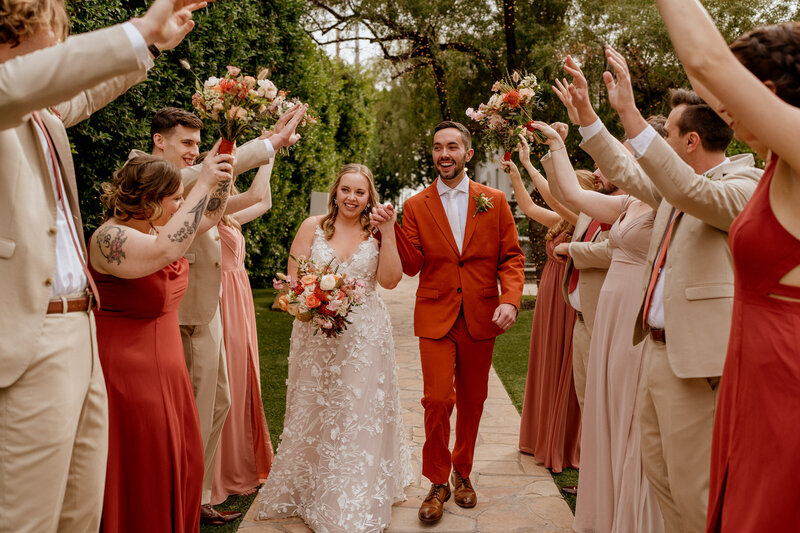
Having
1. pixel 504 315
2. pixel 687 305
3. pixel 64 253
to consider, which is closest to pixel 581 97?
pixel 687 305

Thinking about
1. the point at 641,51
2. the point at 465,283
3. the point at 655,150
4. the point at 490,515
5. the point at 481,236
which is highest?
the point at 641,51

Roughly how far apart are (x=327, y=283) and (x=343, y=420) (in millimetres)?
968

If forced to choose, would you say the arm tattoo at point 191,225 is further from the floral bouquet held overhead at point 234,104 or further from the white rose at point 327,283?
the white rose at point 327,283

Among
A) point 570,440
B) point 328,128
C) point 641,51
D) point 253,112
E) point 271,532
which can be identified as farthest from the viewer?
point 328,128

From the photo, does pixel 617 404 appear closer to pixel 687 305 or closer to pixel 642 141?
pixel 687 305

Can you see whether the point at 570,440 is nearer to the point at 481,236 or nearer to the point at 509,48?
the point at 481,236

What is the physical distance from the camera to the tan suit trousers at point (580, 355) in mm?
5053

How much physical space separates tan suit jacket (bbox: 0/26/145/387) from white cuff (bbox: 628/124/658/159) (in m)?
1.87

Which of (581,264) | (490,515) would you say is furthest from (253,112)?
(490,515)

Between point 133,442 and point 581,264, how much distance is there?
3274 mm

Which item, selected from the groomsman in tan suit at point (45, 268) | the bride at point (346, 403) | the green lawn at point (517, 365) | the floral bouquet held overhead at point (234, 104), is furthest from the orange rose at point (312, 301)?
the green lawn at point (517, 365)

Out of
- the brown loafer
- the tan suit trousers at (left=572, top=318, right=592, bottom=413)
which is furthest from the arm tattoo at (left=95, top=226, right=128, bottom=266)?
the tan suit trousers at (left=572, top=318, right=592, bottom=413)

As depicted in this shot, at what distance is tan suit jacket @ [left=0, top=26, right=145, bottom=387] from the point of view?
1833mm

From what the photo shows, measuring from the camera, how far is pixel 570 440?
18.5 feet
